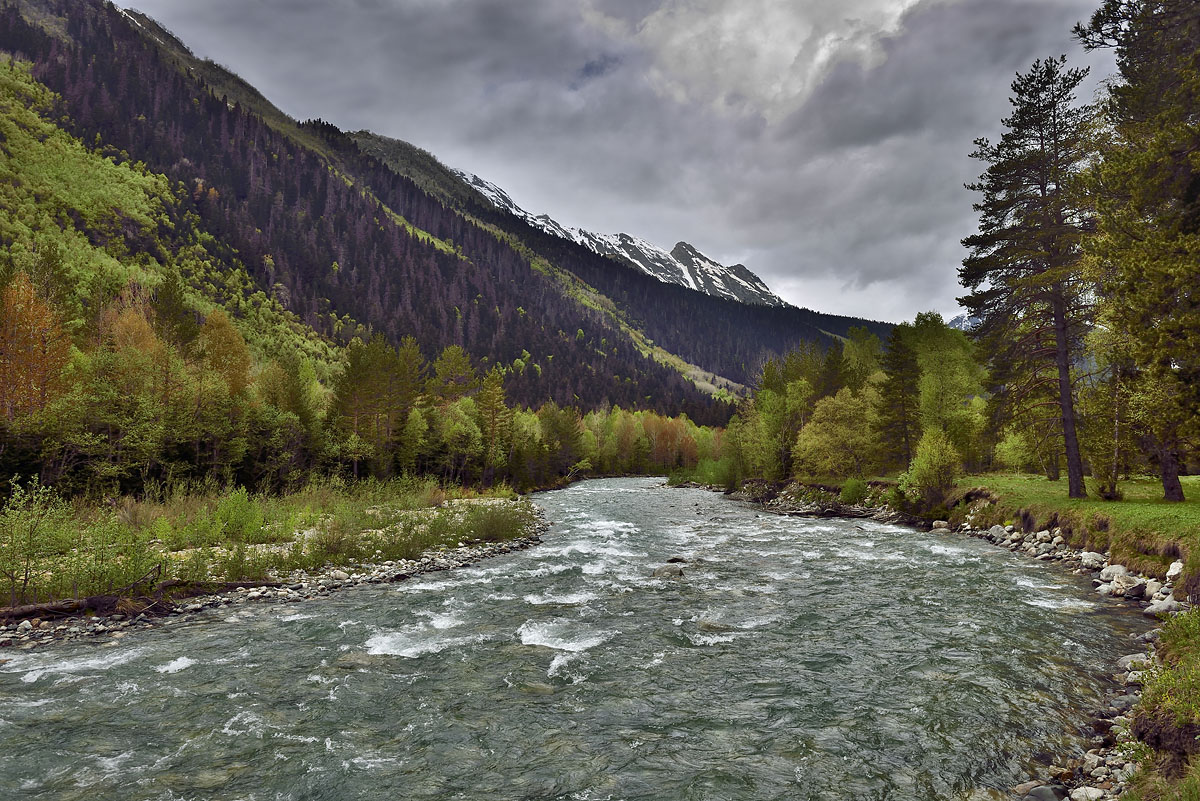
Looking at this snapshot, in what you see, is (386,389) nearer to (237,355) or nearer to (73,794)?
(237,355)

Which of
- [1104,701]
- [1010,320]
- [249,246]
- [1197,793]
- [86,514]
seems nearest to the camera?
[1197,793]

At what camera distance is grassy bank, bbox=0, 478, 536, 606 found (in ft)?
45.1

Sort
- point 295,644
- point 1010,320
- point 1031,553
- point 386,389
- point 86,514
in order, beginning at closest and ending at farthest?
1. point 295,644
2. point 86,514
3. point 1031,553
4. point 1010,320
5. point 386,389

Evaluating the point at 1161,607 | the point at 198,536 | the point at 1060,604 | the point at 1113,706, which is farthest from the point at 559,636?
the point at 1161,607

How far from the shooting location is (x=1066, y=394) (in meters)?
26.5

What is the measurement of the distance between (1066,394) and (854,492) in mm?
21209

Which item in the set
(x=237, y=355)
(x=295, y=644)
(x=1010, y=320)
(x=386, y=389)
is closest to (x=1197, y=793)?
(x=295, y=644)

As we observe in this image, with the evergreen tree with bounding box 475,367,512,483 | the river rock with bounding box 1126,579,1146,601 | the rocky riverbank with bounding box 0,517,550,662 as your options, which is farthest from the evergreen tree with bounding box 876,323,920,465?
the evergreen tree with bounding box 475,367,512,483

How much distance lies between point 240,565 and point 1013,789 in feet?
72.0

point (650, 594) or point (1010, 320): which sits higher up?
point (1010, 320)

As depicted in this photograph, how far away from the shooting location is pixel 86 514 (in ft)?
69.6

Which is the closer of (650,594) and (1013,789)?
(1013,789)

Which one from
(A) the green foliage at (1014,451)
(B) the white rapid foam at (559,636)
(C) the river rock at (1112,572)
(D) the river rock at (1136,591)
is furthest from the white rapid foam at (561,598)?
(A) the green foliage at (1014,451)

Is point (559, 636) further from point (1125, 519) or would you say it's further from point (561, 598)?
point (1125, 519)
